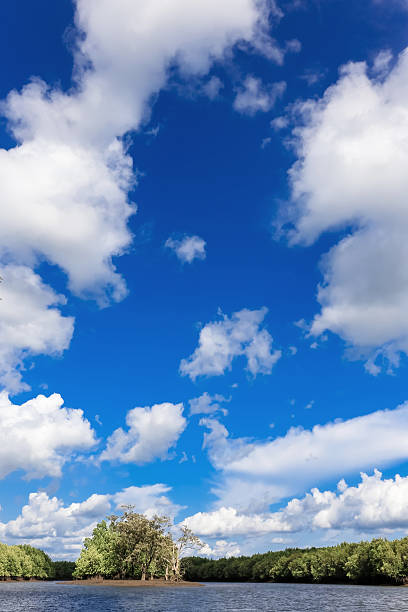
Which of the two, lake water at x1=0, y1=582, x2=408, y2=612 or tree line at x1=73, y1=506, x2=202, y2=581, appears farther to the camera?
tree line at x1=73, y1=506, x2=202, y2=581

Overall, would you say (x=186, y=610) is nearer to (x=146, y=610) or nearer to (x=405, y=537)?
(x=146, y=610)

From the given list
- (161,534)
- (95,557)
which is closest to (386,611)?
(161,534)

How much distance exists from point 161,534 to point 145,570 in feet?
86.6

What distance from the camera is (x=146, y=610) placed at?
85750 millimetres

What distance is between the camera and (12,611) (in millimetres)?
83125

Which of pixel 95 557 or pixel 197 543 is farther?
pixel 95 557

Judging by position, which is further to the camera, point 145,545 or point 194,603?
point 145,545

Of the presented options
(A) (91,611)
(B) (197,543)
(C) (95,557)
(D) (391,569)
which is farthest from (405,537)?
(A) (91,611)

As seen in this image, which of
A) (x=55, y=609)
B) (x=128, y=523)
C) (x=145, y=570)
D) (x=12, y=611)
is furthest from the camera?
(x=145, y=570)

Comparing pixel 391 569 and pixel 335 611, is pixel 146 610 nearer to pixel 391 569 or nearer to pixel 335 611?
pixel 335 611

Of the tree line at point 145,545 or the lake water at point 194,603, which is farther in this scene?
the tree line at point 145,545

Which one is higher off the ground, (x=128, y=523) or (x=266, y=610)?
(x=128, y=523)

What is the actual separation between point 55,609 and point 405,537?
496 feet

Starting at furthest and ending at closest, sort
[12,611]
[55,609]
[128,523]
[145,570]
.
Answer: [145,570], [128,523], [55,609], [12,611]
